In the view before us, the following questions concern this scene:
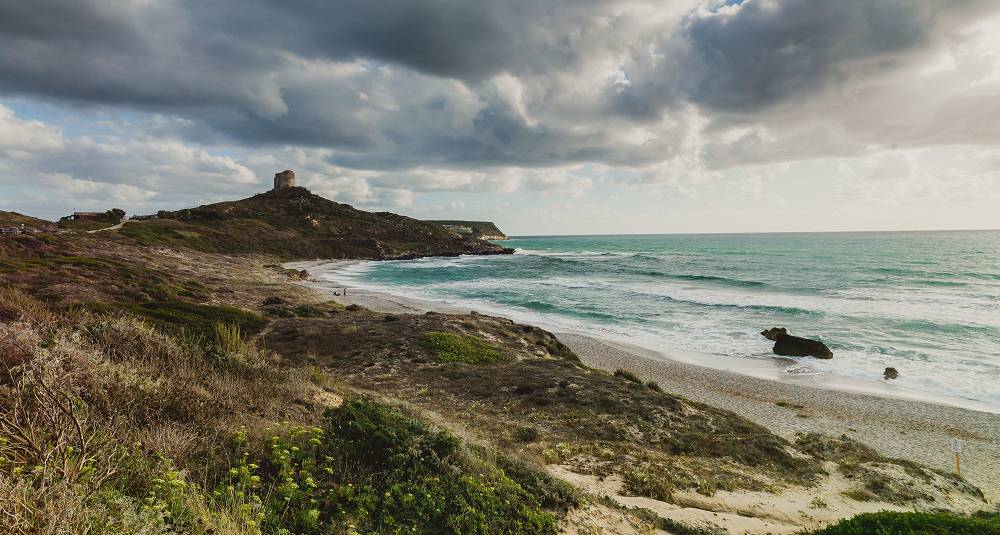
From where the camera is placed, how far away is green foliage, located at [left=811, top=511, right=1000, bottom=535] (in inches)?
242

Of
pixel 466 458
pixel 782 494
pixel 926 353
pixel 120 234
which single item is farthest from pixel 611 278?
pixel 120 234

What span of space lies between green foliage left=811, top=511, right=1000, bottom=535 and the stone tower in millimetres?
171313

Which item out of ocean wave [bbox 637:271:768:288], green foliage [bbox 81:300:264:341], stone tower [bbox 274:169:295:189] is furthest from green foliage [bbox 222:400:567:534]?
stone tower [bbox 274:169:295:189]

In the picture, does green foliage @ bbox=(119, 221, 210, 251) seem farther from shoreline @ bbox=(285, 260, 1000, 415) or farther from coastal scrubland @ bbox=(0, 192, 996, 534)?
coastal scrubland @ bbox=(0, 192, 996, 534)

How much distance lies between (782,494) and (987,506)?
5635mm

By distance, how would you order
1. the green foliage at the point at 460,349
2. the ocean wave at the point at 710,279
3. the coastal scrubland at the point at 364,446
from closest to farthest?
the coastal scrubland at the point at 364,446, the green foliage at the point at 460,349, the ocean wave at the point at 710,279

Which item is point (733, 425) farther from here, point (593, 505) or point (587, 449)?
point (593, 505)

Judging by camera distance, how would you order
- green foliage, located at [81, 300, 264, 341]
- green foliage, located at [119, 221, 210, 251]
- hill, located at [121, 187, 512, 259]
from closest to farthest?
green foliage, located at [81, 300, 264, 341], green foliage, located at [119, 221, 210, 251], hill, located at [121, 187, 512, 259]

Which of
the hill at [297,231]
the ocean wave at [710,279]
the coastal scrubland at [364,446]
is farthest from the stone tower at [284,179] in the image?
the coastal scrubland at [364,446]

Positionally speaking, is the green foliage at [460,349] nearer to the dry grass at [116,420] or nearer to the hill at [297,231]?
the dry grass at [116,420]

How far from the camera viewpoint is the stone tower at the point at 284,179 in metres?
157

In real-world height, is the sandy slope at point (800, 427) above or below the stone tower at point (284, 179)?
below

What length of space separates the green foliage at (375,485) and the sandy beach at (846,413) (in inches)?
503

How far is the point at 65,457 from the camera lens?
414cm
